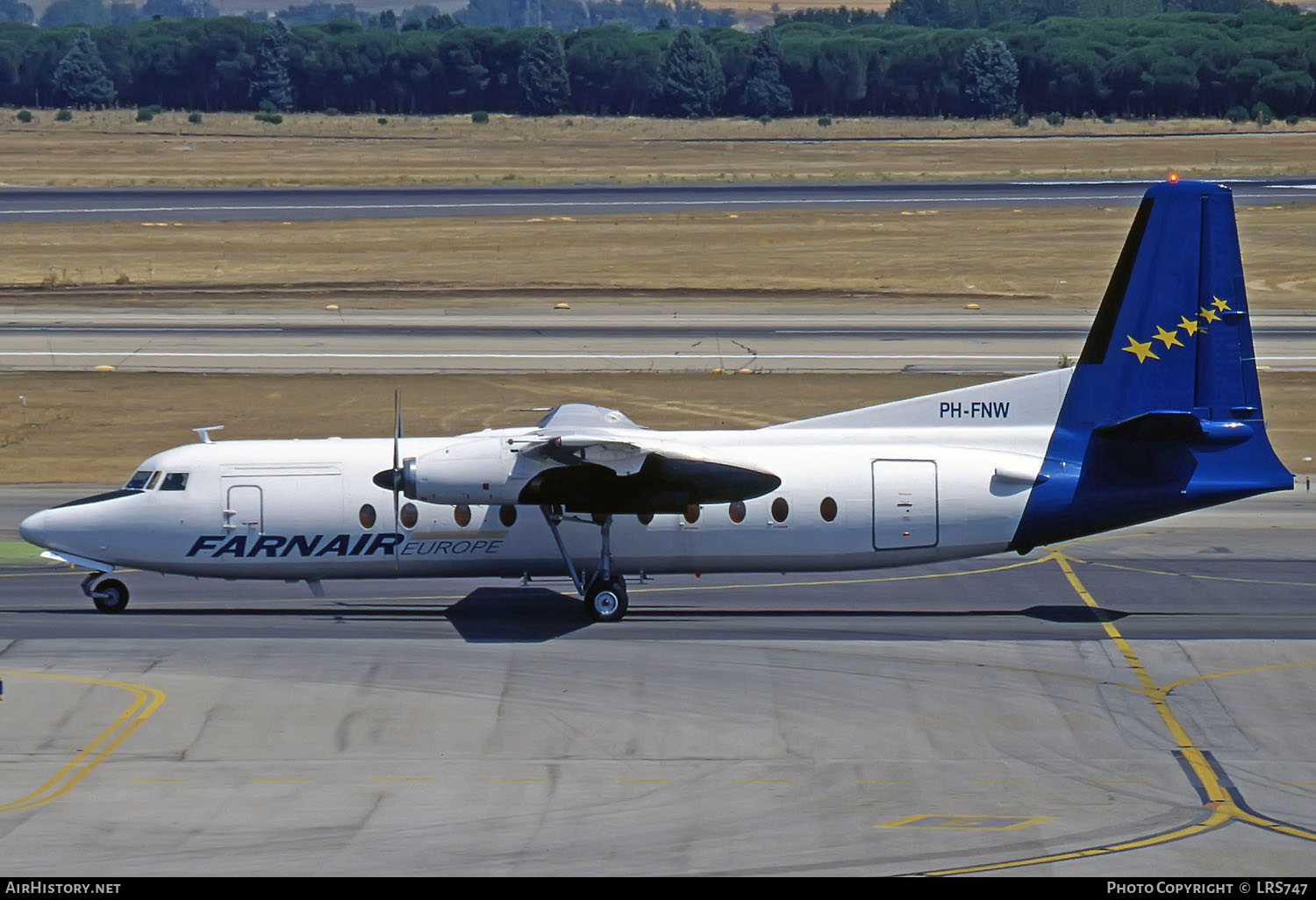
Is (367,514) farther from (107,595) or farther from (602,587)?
(107,595)

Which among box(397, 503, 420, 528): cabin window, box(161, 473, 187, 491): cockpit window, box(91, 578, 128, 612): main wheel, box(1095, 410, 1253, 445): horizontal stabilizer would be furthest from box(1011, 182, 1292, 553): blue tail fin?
box(91, 578, 128, 612): main wheel

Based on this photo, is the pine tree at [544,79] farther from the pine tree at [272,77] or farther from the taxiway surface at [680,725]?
the taxiway surface at [680,725]

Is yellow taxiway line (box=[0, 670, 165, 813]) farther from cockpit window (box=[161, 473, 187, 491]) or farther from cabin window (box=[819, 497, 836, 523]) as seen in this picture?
cabin window (box=[819, 497, 836, 523])

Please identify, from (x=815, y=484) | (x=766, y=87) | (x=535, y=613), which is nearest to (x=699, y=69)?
(x=766, y=87)

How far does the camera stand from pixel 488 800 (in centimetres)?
1830

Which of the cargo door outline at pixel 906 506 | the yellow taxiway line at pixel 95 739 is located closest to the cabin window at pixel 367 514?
the yellow taxiway line at pixel 95 739

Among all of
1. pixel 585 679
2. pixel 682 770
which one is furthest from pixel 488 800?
pixel 585 679

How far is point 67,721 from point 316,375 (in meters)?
27.5

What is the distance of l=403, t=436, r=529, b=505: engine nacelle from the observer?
2484 cm

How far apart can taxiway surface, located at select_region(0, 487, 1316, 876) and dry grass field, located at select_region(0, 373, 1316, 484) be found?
11.7m

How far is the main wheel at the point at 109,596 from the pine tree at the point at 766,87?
416 feet

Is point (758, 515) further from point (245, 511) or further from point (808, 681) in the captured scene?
point (245, 511)

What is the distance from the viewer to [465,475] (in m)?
24.9

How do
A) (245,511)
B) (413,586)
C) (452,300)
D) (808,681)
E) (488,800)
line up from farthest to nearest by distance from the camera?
Result: (452,300) → (413,586) → (245,511) → (808,681) → (488,800)
